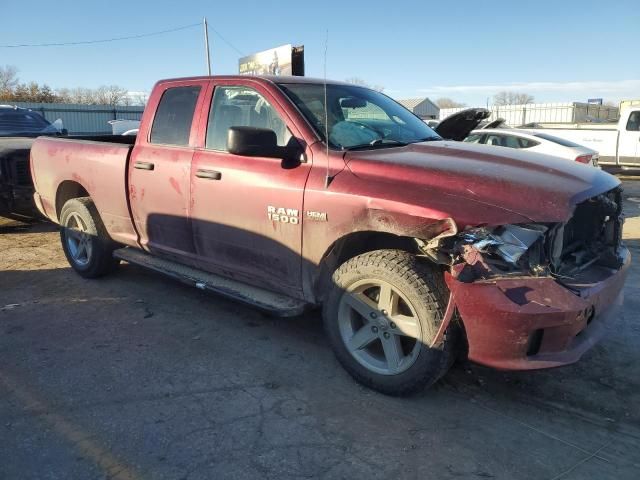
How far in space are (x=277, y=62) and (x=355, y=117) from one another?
17380 mm

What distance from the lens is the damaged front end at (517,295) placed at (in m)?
2.75

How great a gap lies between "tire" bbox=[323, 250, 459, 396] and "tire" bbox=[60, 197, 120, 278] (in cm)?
298

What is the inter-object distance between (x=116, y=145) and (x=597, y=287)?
4186 millimetres

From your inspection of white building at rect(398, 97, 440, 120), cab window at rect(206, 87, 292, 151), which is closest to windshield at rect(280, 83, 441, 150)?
cab window at rect(206, 87, 292, 151)

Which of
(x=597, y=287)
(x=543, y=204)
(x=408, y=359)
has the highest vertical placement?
(x=543, y=204)

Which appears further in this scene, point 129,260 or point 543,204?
point 129,260

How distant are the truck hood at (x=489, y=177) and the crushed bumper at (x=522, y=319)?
1.30 feet

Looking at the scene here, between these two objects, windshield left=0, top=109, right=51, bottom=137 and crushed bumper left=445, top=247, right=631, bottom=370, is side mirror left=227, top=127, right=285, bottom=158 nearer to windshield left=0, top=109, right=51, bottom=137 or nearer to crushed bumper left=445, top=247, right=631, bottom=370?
crushed bumper left=445, top=247, right=631, bottom=370

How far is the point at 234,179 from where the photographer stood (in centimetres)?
392

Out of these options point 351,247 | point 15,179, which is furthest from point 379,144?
point 15,179

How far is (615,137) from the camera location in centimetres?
1596

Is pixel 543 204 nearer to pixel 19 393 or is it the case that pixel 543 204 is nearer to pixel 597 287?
pixel 597 287

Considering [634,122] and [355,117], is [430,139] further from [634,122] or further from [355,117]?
[634,122]

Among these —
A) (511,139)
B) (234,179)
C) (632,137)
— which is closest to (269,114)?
(234,179)
